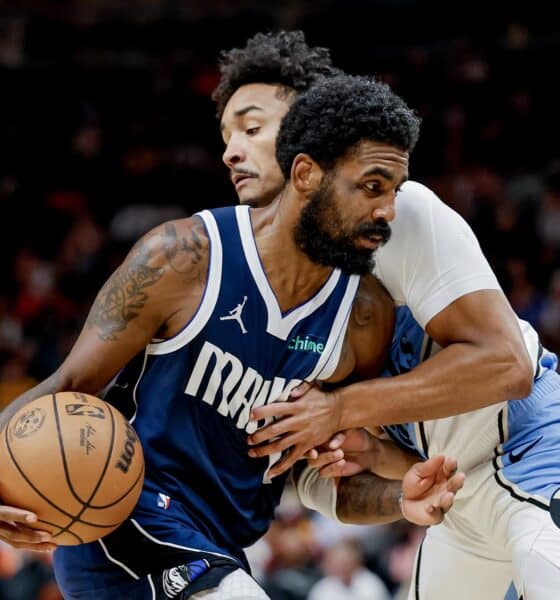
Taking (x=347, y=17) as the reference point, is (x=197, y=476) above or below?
below

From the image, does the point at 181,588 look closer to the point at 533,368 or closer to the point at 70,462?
the point at 70,462

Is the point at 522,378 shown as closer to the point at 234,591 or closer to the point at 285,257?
the point at 285,257

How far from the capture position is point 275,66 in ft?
14.2

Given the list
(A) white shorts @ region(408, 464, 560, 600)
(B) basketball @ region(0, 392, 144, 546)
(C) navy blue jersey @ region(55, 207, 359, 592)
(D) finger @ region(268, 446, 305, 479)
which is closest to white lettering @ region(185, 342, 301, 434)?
(C) navy blue jersey @ region(55, 207, 359, 592)

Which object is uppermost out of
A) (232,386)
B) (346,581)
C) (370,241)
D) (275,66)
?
(275,66)

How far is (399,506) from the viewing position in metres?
4.07

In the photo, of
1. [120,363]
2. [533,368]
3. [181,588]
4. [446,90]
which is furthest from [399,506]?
[446,90]

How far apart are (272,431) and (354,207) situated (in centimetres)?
77

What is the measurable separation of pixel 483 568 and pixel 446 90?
8480mm

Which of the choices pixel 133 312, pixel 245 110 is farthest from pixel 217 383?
pixel 245 110

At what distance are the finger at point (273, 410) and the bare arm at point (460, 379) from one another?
6.7 inches

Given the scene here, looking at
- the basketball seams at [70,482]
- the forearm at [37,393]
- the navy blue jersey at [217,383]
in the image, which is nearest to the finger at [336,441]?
the navy blue jersey at [217,383]

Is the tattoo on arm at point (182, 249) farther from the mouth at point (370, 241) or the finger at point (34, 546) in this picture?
the finger at point (34, 546)

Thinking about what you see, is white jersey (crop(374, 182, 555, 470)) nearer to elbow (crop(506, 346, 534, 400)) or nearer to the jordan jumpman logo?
elbow (crop(506, 346, 534, 400))
